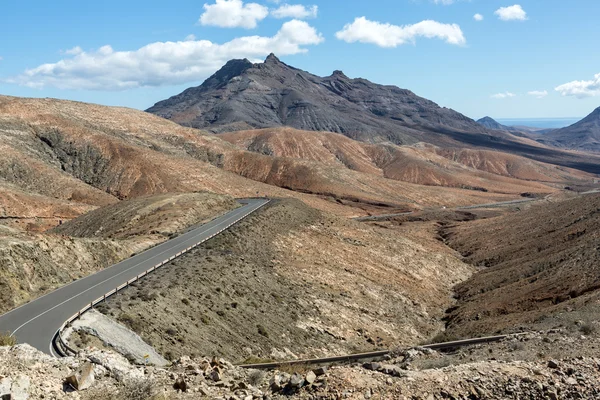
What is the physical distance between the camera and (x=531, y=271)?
39906 mm

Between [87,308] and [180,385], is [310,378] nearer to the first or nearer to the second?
[180,385]

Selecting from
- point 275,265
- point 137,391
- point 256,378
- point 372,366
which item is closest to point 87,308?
point 137,391

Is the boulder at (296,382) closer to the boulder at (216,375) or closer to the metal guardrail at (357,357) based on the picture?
the boulder at (216,375)

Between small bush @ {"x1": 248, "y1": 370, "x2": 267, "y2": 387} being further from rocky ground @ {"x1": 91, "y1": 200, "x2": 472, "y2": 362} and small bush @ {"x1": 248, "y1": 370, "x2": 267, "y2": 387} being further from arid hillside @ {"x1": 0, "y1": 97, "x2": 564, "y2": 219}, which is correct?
arid hillside @ {"x1": 0, "y1": 97, "x2": 564, "y2": 219}

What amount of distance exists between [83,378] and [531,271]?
37.0 m

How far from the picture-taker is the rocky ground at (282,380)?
1155 cm

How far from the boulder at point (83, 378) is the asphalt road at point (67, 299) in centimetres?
498

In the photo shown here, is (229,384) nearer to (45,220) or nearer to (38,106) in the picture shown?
(45,220)

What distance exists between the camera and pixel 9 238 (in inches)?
1099

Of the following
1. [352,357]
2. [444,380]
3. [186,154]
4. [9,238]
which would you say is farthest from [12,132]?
[444,380]

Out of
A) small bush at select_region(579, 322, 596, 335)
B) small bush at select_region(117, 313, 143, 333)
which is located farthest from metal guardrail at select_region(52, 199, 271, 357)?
small bush at select_region(579, 322, 596, 335)

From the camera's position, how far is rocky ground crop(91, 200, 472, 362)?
2225 centimetres

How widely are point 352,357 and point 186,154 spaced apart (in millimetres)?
95176

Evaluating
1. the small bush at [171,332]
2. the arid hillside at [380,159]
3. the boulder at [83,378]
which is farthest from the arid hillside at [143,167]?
the boulder at [83,378]
